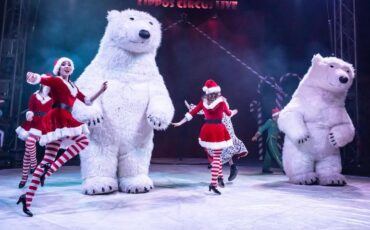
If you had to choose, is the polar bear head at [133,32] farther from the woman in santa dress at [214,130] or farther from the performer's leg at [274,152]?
the performer's leg at [274,152]

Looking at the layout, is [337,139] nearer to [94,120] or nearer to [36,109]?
[94,120]

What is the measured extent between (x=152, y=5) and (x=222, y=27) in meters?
1.91

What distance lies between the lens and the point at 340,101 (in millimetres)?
4574

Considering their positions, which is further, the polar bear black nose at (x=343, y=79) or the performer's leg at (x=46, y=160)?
the polar bear black nose at (x=343, y=79)

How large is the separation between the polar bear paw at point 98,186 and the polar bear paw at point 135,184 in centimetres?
12

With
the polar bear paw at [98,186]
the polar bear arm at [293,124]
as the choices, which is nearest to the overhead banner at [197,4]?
the polar bear arm at [293,124]

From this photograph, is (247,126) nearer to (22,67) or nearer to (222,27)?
(222,27)

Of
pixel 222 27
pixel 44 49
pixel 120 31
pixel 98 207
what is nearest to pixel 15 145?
pixel 44 49

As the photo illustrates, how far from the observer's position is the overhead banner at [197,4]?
9086 millimetres

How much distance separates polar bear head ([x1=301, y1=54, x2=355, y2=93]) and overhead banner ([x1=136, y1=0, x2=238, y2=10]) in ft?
16.8

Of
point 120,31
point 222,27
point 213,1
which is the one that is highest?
point 213,1

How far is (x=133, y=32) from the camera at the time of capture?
12.5ft

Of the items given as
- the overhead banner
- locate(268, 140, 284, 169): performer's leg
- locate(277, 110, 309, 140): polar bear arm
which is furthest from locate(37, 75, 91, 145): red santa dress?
the overhead banner

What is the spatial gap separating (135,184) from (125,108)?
794 mm
